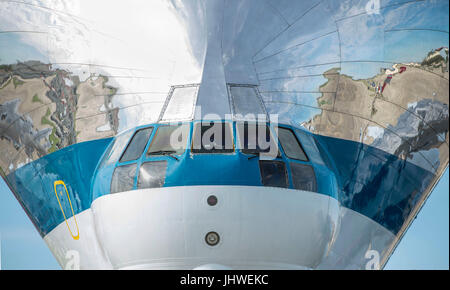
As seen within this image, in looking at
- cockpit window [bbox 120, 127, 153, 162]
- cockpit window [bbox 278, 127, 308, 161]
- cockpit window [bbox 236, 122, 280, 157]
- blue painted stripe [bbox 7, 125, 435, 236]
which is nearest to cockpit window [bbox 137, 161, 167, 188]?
blue painted stripe [bbox 7, 125, 435, 236]

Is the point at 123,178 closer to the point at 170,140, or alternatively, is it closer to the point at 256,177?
the point at 170,140

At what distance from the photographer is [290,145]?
27.7ft

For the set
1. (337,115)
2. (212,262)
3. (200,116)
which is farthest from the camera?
(337,115)

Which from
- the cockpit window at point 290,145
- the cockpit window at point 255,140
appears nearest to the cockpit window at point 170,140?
the cockpit window at point 255,140

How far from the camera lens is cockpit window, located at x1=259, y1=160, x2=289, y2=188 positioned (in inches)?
303

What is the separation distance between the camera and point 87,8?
30.9 ft

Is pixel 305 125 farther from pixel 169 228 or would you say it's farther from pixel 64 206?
pixel 64 206

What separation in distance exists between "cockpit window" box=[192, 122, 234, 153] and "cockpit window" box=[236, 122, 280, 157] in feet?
0.50

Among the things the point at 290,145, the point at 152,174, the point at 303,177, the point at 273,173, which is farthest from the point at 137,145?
the point at 303,177

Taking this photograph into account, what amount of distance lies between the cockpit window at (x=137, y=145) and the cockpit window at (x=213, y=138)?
0.84 metres

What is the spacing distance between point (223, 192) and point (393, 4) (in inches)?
198

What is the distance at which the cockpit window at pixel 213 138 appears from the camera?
25.8 ft
